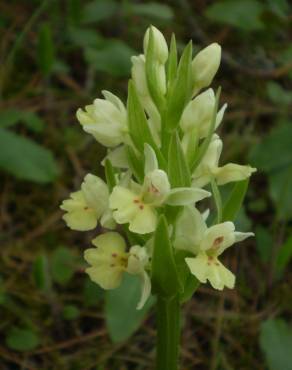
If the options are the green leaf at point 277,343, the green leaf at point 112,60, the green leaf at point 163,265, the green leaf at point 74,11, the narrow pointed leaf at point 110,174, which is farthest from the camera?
the green leaf at point 74,11

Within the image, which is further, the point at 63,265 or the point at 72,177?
the point at 72,177

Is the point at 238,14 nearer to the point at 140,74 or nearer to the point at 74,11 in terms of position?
the point at 74,11

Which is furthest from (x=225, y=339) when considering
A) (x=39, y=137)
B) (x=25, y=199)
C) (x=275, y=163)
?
(x=39, y=137)

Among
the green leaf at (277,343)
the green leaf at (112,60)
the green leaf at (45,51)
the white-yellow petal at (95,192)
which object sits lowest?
the green leaf at (277,343)

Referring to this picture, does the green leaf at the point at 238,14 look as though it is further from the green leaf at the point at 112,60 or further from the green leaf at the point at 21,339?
the green leaf at the point at 21,339

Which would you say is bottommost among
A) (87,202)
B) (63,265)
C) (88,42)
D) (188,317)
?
(188,317)

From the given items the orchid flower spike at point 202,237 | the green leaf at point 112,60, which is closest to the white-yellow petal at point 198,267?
the orchid flower spike at point 202,237

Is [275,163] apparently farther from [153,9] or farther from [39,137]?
[39,137]

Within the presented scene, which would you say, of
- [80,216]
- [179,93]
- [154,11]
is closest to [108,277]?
[80,216]
